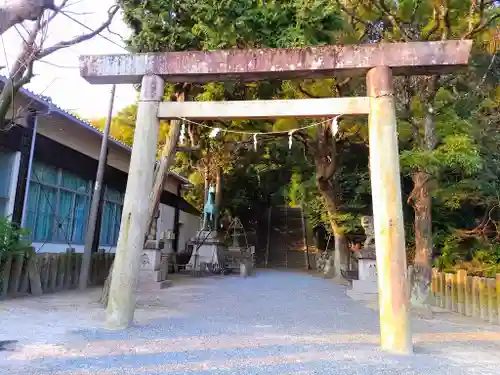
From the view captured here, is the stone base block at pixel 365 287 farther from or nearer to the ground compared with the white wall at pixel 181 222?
nearer to the ground

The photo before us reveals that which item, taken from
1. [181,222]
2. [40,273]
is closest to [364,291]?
[40,273]

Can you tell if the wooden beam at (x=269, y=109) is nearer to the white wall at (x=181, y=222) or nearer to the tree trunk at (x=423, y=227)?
the tree trunk at (x=423, y=227)

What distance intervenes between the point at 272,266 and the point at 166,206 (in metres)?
8.60

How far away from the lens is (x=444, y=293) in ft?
33.8

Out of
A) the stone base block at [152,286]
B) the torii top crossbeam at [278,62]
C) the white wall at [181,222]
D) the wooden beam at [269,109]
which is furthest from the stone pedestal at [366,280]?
the white wall at [181,222]

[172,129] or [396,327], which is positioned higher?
[172,129]

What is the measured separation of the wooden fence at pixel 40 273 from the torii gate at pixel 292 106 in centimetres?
393

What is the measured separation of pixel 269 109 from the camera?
6387 millimetres

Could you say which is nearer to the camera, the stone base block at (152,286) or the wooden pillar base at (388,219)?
the wooden pillar base at (388,219)

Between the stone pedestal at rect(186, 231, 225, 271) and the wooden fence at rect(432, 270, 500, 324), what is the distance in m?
10.2

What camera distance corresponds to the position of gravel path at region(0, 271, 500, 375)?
177 inches

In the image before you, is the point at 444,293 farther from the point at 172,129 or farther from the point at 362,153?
the point at 362,153

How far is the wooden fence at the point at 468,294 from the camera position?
8.36m

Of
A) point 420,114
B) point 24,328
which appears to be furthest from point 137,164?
point 420,114
